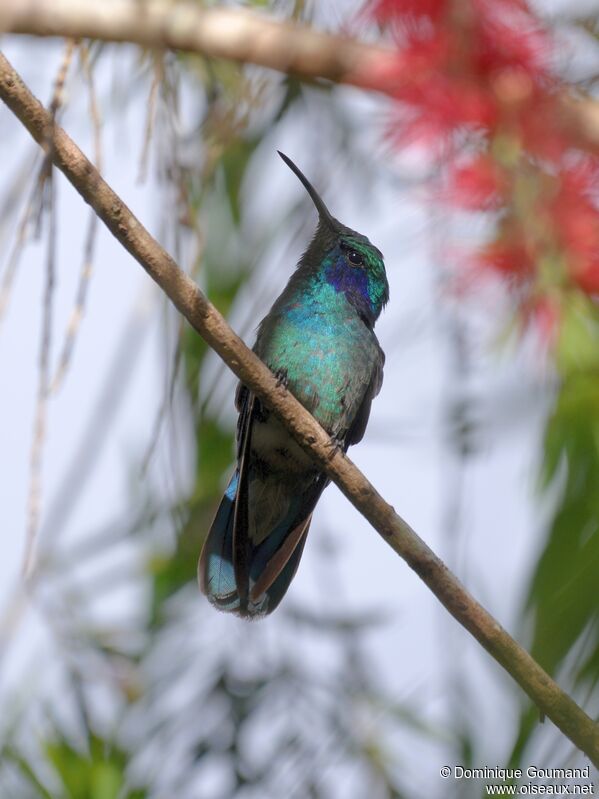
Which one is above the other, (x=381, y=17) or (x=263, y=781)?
(x=381, y=17)

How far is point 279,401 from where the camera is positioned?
2.77 meters

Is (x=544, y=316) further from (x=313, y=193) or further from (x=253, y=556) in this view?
(x=253, y=556)

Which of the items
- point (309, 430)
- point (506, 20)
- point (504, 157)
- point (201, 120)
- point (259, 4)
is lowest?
point (309, 430)

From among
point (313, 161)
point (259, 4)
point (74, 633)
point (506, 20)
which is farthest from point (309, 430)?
point (259, 4)

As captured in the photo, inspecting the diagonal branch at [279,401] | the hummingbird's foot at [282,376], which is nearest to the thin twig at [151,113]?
the diagonal branch at [279,401]

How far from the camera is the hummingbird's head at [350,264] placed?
405 cm

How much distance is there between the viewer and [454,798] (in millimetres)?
1993

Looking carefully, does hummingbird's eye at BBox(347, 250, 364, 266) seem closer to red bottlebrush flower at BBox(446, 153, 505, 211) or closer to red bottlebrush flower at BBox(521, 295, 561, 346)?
red bottlebrush flower at BBox(446, 153, 505, 211)

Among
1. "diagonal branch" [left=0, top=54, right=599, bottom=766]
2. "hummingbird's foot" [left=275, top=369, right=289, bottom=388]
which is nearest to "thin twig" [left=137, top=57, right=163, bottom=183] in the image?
"diagonal branch" [left=0, top=54, right=599, bottom=766]

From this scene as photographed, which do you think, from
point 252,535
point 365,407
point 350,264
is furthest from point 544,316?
point 350,264

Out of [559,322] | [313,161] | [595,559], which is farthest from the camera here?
[313,161]

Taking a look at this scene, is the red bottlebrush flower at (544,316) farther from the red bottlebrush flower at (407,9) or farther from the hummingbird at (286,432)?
the hummingbird at (286,432)

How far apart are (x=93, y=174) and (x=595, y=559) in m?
1.18

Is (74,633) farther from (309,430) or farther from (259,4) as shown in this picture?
(259,4)
